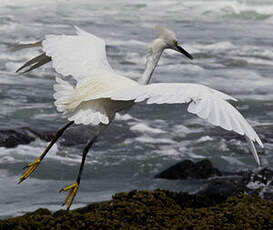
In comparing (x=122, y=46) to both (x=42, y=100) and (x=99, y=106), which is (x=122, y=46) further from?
(x=99, y=106)

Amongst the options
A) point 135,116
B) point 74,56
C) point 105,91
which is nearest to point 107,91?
point 105,91

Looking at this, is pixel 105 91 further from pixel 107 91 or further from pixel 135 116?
pixel 135 116

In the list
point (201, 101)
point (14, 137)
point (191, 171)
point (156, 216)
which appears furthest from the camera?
point (14, 137)

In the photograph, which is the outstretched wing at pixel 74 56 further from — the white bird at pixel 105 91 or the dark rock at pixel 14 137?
the dark rock at pixel 14 137

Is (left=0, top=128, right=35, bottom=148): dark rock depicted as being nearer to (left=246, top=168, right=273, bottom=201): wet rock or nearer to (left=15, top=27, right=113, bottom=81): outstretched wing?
(left=15, top=27, right=113, bottom=81): outstretched wing

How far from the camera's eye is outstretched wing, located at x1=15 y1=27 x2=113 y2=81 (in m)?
6.43

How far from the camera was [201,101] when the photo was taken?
491 cm

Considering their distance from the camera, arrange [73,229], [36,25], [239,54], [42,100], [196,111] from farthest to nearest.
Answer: [36,25] < [239,54] < [42,100] < [73,229] < [196,111]

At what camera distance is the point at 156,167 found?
31.9 feet

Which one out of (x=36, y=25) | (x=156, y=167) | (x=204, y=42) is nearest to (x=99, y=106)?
(x=156, y=167)

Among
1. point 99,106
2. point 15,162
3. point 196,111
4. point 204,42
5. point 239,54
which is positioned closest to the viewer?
point 196,111

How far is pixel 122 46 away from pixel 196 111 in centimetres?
1927

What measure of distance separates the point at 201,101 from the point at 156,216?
1.24 m

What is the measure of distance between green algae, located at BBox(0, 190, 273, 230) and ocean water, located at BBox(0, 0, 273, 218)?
6.35ft
